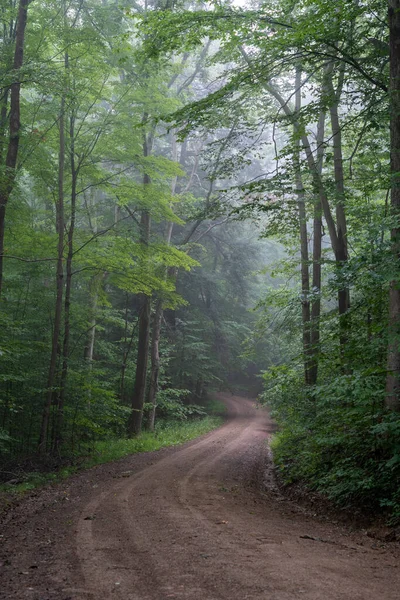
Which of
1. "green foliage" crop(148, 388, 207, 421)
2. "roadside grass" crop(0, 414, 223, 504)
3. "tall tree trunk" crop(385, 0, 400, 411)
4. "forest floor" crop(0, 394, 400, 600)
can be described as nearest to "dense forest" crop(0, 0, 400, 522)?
"tall tree trunk" crop(385, 0, 400, 411)

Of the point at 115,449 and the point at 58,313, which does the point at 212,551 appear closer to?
the point at 58,313

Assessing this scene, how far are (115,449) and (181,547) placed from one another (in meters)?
10.4

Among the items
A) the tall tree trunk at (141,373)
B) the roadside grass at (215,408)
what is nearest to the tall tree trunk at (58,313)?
the tall tree trunk at (141,373)

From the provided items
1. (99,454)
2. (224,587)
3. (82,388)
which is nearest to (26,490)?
(82,388)

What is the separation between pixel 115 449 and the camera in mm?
15344

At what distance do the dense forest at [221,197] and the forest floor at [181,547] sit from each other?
4.99 ft

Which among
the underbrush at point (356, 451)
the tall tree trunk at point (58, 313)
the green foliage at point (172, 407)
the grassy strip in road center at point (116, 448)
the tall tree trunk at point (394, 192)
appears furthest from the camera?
the green foliage at point (172, 407)

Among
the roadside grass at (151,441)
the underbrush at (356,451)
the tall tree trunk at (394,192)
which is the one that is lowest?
the roadside grass at (151,441)

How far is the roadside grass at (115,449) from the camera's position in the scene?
9953 mm

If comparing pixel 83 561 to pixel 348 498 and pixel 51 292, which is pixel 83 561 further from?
pixel 51 292

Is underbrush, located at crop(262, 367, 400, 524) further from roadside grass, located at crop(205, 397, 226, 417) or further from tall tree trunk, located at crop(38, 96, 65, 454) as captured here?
roadside grass, located at crop(205, 397, 226, 417)

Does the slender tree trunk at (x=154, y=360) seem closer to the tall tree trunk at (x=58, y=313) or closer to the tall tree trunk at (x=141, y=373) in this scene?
the tall tree trunk at (x=141, y=373)

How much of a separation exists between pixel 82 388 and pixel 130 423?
6.07 metres

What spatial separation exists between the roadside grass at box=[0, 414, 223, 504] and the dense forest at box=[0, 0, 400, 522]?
0.69 metres
